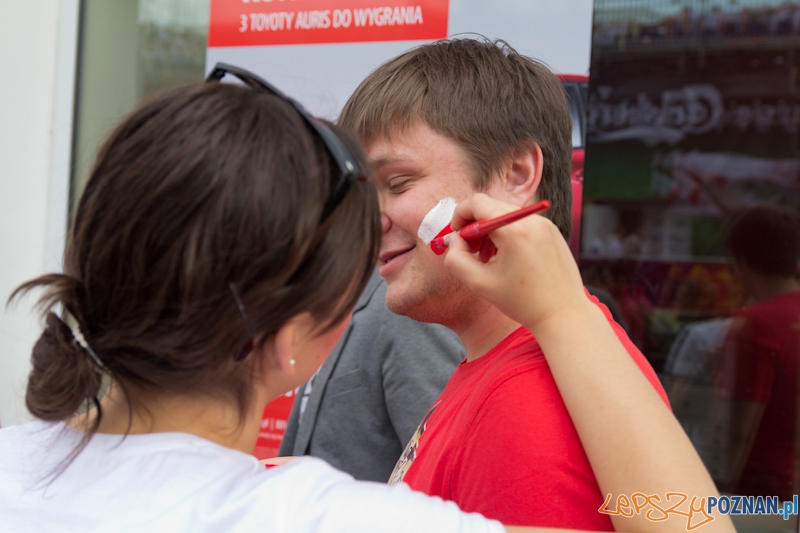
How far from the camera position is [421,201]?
4.35 feet

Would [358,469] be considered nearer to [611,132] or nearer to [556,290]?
[556,290]

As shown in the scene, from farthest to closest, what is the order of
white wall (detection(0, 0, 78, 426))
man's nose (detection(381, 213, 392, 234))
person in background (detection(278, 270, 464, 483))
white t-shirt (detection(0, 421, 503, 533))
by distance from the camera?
white wall (detection(0, 0, 78, 426)) < person in background (detection(278, 270, 464, 483)) < man's nose (detection(381, 213, 392, 234)) < white t-shirt (detection(0, 421, 503, 533))

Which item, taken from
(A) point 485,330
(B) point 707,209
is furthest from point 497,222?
(B) point 707,209

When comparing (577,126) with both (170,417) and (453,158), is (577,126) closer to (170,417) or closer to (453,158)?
(453,158)

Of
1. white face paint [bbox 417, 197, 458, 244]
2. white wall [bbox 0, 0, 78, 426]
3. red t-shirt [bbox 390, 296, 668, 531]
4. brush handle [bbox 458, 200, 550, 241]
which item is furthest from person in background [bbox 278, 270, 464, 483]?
white wall [bbox 0, 0, 78, 426]

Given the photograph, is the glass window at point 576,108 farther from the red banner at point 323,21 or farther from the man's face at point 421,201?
the man's face at point 421,201

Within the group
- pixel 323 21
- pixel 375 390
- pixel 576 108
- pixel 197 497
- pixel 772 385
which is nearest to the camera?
pixel 197 497

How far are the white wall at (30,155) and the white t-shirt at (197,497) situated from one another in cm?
270

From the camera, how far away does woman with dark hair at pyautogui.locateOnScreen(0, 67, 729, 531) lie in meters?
0.73

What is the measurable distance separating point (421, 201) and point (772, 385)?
203 cm

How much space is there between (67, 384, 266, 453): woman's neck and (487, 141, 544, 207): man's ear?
0.69 meters

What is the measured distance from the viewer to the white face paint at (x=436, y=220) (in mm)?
1292

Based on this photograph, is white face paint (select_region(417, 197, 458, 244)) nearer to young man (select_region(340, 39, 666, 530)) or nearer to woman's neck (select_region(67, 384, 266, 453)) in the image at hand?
young man (select_region(340, 39, 666, 530))

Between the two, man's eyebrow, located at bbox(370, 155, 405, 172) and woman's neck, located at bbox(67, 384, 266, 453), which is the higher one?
man's eyebrow, located at bbox(370, 155, 405, 172)
